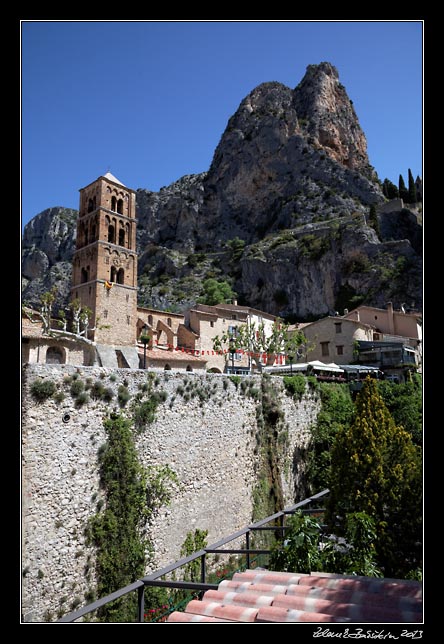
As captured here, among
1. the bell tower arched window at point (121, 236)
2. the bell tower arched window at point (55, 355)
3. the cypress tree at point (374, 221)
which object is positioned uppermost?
the cypress tree at point (374, 221)

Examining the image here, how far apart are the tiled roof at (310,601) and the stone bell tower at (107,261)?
94.0 ft

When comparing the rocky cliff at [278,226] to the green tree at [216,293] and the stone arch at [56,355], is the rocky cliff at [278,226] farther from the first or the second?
the stone arch at [56,355]

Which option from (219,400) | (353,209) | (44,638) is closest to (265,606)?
(44,638)

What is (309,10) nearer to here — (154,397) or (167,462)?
(154,397)

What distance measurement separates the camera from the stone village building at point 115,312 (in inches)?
1288

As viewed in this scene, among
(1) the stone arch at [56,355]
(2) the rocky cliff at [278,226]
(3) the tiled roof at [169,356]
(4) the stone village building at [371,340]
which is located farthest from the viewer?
(2) the rocky cliff at [278,226]

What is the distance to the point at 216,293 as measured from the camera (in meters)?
79.0

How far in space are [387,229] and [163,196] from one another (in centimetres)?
6861

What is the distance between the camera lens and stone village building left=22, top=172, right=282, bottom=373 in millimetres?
32719

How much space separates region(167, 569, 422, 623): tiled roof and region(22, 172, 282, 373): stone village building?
24.1 metres

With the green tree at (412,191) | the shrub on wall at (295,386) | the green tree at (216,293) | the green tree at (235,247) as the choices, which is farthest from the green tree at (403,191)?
the shrub on wall at (295,386)

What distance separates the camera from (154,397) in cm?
1540

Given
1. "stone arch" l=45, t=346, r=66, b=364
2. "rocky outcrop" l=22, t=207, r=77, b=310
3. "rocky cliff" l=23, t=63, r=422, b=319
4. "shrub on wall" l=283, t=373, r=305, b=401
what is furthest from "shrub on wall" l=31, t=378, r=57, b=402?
"rocky outcrop" l=22, t=207, r=77, b=310

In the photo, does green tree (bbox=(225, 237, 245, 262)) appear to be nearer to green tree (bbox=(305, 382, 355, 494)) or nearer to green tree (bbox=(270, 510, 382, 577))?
green tree (bbox=(305, 382, 355, 494))
